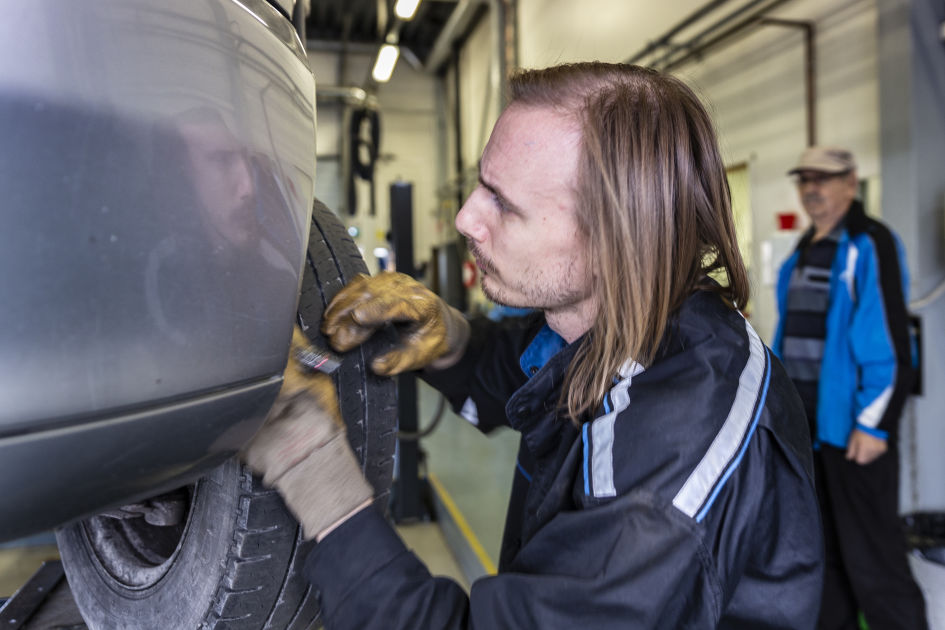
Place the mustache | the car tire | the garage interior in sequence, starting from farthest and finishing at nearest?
the garage interior → the mustache → the car tire

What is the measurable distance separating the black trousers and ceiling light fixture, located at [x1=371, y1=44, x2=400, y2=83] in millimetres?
5313

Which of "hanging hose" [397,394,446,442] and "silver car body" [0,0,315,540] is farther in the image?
"hanging hose" [397,394,446,442]

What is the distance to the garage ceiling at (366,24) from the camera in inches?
334

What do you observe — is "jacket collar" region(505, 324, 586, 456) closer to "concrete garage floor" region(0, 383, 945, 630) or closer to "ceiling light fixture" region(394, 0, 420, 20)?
Result: "concrete garage floor" region(0, 383, 945, 630)

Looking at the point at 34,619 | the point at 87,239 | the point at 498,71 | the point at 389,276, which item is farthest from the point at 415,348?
the point at 498,71

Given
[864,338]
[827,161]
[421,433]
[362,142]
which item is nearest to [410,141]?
[362,142]

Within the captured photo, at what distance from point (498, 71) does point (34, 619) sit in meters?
4.62

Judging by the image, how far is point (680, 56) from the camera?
436 centimetres

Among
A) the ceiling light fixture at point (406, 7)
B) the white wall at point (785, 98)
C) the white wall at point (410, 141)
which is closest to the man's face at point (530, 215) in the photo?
the white wall at point (785, 98)

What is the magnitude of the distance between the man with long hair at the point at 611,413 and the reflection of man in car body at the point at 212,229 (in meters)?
0.17

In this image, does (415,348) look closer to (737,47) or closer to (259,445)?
(259,445)

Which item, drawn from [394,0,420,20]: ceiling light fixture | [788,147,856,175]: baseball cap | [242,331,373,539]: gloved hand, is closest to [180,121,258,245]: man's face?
[242,331,373,539]: gloved hand

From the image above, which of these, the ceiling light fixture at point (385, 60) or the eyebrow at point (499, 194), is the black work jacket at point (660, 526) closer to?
the eyebrow at point (499, 194)

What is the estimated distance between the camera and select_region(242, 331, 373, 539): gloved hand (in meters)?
0.70
